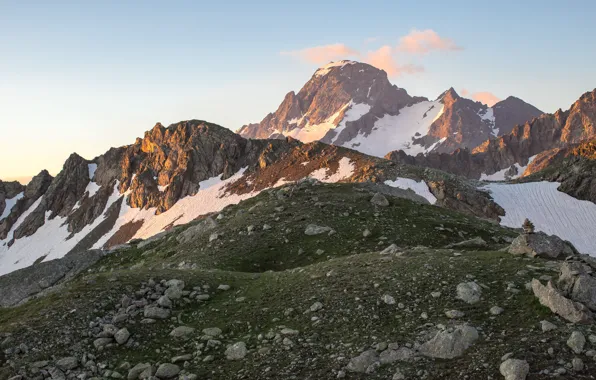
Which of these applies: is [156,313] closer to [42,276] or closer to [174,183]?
[42,276]

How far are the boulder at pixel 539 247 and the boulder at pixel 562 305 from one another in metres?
5.19

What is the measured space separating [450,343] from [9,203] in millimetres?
175426

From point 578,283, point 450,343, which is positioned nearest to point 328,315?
point 450,343

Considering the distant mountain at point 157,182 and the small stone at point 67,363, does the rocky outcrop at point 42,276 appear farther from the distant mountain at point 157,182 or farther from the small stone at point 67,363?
the distant mountain at point 157,182

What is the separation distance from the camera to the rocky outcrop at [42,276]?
36938mm

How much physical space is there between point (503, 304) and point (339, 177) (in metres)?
83.4

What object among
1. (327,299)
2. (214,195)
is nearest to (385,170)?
(214,195)

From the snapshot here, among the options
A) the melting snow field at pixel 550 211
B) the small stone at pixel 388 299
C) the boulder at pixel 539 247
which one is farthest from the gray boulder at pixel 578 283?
the melting snow field at pixel 550 211

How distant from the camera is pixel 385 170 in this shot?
290ft

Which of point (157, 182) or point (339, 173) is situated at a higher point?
point (157, 182)

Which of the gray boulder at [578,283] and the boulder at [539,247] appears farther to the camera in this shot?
the boulder at [539,247]

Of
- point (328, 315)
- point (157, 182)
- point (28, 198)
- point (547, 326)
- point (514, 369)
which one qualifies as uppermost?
point (28, 198)

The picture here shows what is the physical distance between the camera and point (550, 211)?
74812mm

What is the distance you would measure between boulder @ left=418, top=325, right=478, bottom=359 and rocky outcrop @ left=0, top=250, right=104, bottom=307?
33.0m
